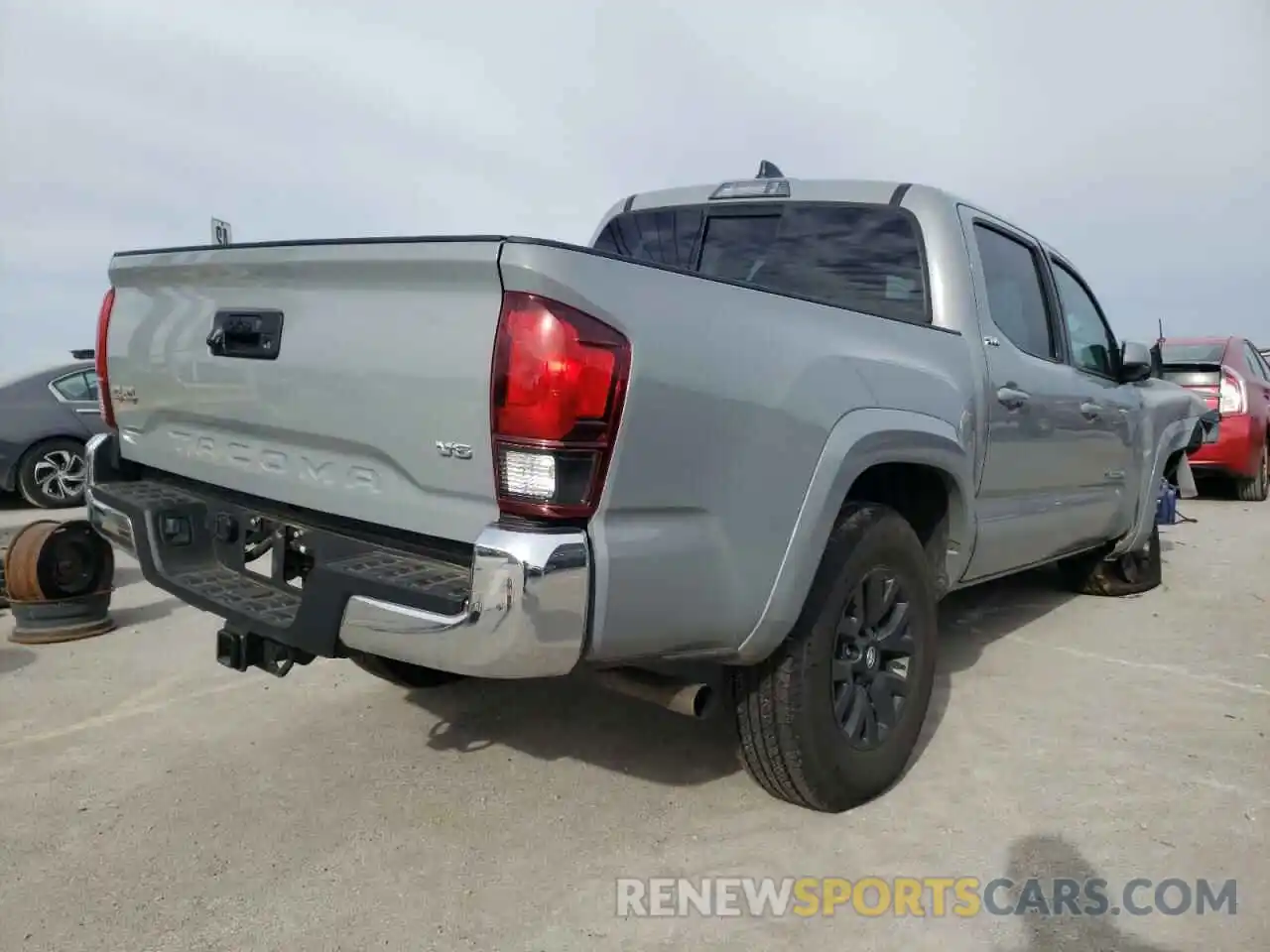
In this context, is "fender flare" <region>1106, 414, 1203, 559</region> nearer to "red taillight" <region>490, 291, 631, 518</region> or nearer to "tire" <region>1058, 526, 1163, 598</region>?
"tire" <region>1058, 526, 1163, 598</region>

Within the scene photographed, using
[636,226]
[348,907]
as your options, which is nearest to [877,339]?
[636,226]

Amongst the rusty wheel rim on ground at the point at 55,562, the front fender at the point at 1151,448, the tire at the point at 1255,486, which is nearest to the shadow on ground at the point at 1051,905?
the front fender at the point at 1151,448

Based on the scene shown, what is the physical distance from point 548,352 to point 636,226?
2.47 metres

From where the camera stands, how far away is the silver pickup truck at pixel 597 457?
76.1 inches

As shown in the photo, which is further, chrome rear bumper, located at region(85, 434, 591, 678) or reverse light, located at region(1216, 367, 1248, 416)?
reverse light, located at region(1216, 367, 1248, 416)

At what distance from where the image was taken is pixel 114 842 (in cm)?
259

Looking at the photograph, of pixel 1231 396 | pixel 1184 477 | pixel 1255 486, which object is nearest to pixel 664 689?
pixel 1184 477

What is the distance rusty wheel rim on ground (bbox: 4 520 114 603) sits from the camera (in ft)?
14.0

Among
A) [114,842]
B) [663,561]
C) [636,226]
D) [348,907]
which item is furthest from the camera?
[636,226]

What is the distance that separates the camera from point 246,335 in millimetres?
2467

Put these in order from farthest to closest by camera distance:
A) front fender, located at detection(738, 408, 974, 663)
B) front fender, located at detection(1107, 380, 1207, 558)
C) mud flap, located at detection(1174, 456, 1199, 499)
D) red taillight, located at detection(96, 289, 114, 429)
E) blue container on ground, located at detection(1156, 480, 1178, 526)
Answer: blue container on ground, located at detection(1156, 480, 1178, 526)
mud flap, located at detection(1174, 456, 1199, 499)
front fender, located at detection(1107, 380, 1207, 558)
red taillight, located at detection(96, 289, 114, 429)
front fender, located at detection(738, 408, 974, 663)

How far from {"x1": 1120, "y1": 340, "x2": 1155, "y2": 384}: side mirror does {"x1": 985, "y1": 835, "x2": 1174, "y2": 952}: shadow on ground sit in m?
2.69

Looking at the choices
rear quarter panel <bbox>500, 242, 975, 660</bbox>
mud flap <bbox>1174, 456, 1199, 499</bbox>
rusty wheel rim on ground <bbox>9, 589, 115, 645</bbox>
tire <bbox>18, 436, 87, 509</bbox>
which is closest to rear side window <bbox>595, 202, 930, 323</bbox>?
rear quarter panel <bbox>500, 242, 975, 660</bbox>

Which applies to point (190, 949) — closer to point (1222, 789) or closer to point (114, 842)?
point (114, 842)
